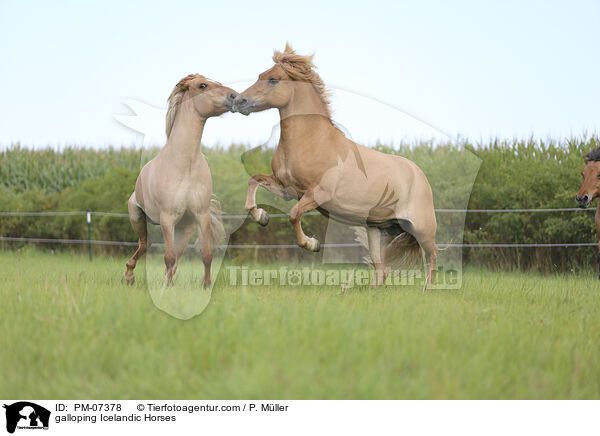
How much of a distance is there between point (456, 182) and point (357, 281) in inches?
62.7

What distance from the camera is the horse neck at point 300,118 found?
15.0 feet

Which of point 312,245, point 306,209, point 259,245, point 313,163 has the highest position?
point 313,163

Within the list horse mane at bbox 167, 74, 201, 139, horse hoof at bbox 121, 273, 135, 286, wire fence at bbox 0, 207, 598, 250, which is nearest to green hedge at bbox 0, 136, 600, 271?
wire fence at bbox 0, 207, 598, 250

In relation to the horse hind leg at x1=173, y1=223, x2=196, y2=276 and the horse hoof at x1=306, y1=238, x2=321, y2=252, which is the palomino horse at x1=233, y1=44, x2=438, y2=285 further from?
the horse hind leg at x1=173, y1=223, x2=196, y2=276

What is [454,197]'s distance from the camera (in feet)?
17.5

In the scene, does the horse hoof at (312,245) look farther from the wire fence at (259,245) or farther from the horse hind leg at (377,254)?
the horse hind leg at (377,254)

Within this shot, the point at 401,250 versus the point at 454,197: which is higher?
the point at 454,197

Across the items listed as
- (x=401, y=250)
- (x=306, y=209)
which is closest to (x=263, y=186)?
(x=306, y=209)

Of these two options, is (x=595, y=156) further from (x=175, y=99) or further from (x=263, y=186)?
(x=175, y=99)

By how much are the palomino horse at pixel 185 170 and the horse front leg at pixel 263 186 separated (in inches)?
15.7

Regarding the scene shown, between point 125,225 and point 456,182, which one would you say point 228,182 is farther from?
point 125,225

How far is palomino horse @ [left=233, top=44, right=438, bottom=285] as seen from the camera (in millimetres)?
4496
